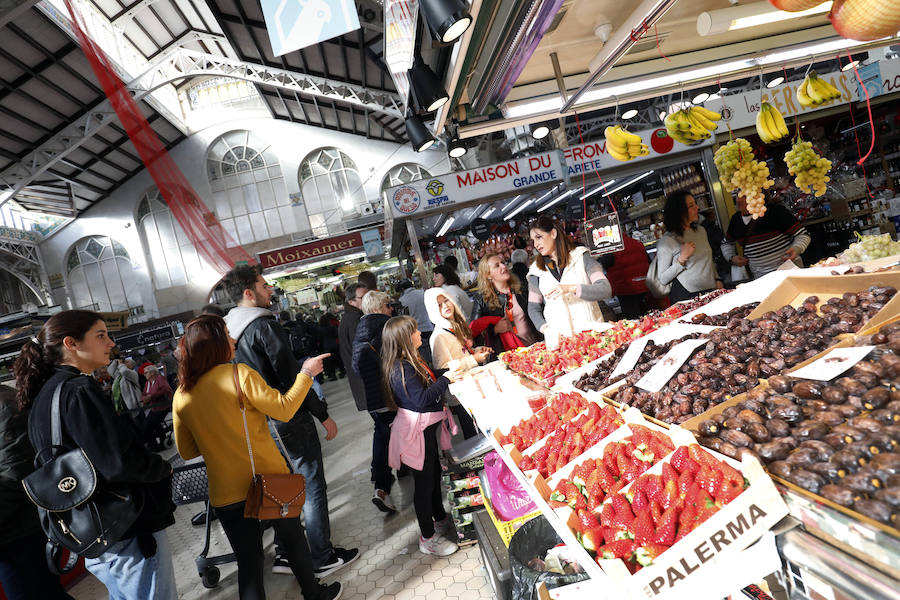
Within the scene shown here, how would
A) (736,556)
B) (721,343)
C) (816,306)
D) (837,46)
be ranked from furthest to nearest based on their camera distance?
(837,46)
(816,306)
(721,343)
(736,556)

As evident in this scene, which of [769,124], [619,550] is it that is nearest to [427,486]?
[619,550]

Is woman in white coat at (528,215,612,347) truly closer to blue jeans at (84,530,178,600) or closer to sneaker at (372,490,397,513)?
sneaker at (372,490,397,513)

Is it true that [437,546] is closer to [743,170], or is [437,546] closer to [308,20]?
[308,20]

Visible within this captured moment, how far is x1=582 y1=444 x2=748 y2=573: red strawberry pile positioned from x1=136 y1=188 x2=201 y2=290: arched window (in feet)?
72.1

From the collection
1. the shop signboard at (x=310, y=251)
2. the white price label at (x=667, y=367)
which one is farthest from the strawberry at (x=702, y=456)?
the shop signboard at (x=310, y=251)

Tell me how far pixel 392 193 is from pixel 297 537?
11.6 feet

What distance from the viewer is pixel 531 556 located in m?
1.93

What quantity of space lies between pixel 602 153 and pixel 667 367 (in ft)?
13.6

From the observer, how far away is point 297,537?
2.42 m

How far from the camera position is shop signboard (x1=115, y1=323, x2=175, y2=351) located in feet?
43.9

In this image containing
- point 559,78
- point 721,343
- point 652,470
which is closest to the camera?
point 652,470

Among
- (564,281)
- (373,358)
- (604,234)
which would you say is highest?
(604,234)

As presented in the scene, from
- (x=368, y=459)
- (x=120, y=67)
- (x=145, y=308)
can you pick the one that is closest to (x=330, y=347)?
(x=368, y=459)

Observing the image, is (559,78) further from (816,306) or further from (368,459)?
(368,459)
